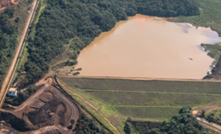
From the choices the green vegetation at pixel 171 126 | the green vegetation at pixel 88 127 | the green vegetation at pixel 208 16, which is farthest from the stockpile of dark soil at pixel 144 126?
the green vegetation at pixel 208 16

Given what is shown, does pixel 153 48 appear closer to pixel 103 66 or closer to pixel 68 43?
pixel 103 66

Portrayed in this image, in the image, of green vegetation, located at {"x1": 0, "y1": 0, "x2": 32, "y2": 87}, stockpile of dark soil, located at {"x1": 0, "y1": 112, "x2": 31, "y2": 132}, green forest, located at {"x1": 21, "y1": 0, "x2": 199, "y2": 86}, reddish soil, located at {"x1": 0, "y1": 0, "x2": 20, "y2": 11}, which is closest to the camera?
stockpile of dark soil, located at {"x1": 0, "y1": 112, "x2": 31, "y2": 132}

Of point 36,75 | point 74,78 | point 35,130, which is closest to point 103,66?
point 74,78

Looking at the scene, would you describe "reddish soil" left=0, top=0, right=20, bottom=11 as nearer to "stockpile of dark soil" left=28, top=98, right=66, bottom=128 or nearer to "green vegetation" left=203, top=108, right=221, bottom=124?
"stockpile of dark soil" left=28, top=98, right=66, bottom=128

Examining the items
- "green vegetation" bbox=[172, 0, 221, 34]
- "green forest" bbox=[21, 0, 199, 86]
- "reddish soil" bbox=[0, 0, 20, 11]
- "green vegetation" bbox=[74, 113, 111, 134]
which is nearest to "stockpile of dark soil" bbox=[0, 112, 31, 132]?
"green forest" bbox=[21, 0, 199, 86]

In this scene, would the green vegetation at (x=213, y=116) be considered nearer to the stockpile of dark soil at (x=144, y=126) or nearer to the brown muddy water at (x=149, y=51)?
the stockpile of dark soil at (x=144, y=126)

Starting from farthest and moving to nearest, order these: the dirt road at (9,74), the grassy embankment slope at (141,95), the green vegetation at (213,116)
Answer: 1. the grassy embankment slope at (141,95)
2. the green vegetation at (213,116)
3. the dirt road at (9,74)
